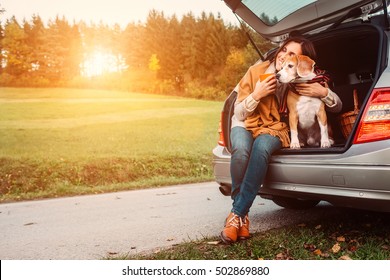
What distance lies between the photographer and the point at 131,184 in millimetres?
6180

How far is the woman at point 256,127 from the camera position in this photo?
262cm

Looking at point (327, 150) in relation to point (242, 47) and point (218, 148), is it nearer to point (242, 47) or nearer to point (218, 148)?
point (218, 148)

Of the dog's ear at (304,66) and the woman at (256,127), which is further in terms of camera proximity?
the dog's ear at (304,66)

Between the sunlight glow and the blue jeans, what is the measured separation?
474 cm

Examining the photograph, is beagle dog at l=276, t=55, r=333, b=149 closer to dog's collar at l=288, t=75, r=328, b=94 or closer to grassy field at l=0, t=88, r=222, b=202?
dog's collar at l=288, t=75, r=328, b=94

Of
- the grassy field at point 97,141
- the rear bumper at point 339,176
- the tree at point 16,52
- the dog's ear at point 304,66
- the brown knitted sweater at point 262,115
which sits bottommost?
the grassy field at point 97,141

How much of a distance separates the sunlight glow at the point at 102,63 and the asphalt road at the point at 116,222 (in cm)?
268

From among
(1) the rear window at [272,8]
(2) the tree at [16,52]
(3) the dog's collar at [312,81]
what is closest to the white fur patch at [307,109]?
(3) the dog's collar at [312,81]

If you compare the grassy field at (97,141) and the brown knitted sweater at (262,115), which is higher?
the brown knitted sweater at (262,115)

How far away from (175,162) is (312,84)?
5.14 meters

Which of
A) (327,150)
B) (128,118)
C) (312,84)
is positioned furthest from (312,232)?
(128,118)

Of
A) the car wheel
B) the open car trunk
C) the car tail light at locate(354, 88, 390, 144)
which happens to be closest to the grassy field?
the car wheel

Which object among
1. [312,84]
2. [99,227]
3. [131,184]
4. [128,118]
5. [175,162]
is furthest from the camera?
[128,118]

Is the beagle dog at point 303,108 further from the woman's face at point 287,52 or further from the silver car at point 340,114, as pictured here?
the silver car at point 340,114
